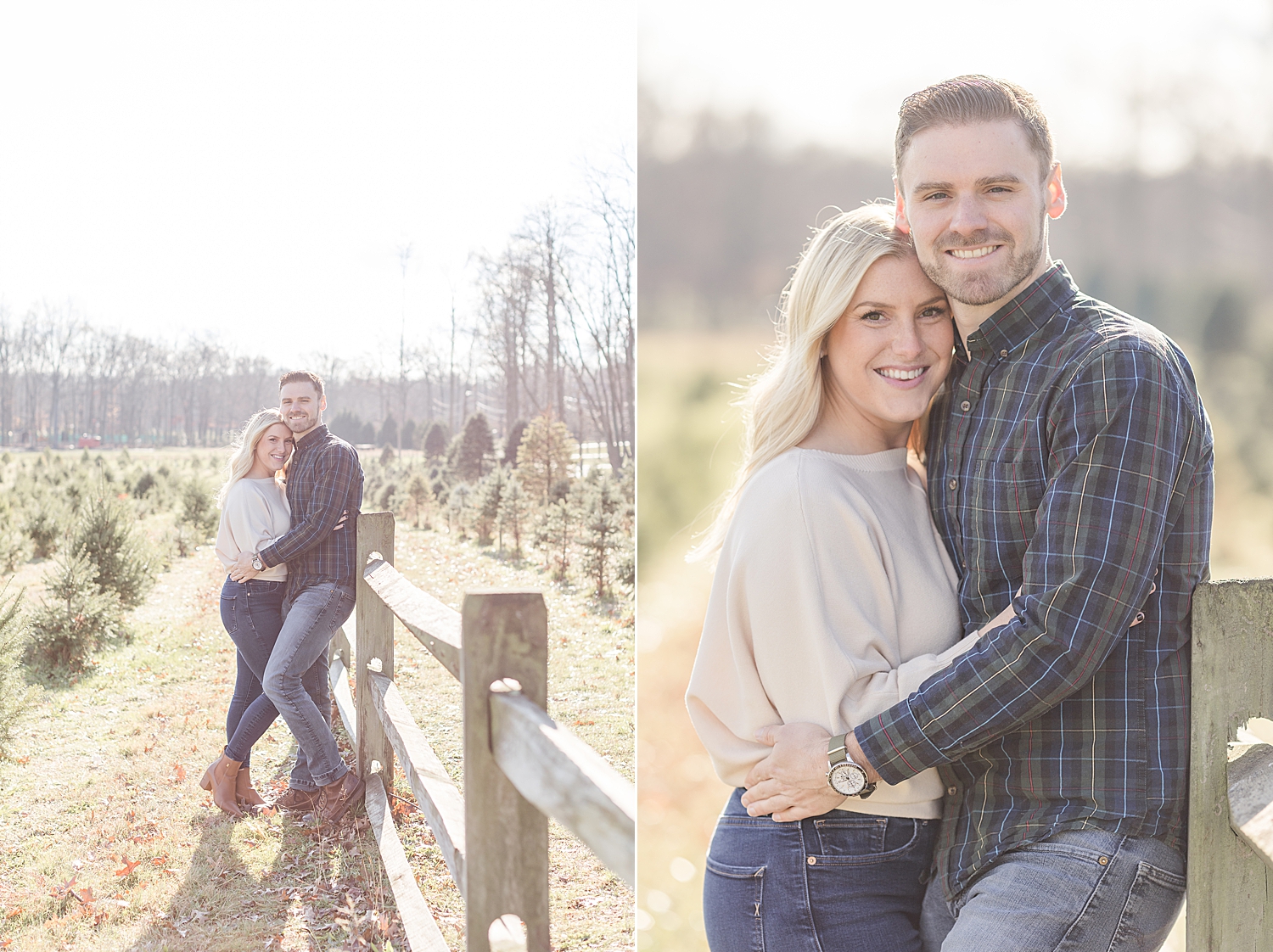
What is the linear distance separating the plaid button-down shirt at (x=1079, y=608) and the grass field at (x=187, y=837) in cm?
277

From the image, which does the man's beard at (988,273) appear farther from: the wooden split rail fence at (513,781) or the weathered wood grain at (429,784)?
the weathered wood grain at (429,784)

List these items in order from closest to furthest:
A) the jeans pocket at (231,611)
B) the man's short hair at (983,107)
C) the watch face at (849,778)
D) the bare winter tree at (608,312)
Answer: the watch face at (849,778) < the man's short hair at (983,107) < the jeans pocket at (231,611) < the bare winter tree at (608,312)

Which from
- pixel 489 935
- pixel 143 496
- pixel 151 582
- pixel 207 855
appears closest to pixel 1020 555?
pixel 489 935

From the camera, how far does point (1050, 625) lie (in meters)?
1.18

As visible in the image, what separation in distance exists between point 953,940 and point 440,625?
1.31 meters

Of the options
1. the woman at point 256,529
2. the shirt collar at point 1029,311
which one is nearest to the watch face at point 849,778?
the shirt collar at point 1029,311

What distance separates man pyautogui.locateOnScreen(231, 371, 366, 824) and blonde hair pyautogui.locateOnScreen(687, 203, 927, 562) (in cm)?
250

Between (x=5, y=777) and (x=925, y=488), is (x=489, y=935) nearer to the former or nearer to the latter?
(x=925, y=488)

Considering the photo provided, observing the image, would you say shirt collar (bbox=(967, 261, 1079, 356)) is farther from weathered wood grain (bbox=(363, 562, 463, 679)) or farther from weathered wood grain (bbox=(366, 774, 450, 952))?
weathered wood grain (bbox=(366, 774, 450, 952))

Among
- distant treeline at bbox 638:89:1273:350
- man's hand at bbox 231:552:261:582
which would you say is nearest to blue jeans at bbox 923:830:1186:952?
man's hand at bbox 231:552:261:582

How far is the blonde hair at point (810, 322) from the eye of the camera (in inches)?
59.5

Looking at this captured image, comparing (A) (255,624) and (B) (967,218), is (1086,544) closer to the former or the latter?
(B) (967,218)

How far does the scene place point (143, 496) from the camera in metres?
12.1

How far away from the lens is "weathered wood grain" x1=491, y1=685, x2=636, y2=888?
110 cm
